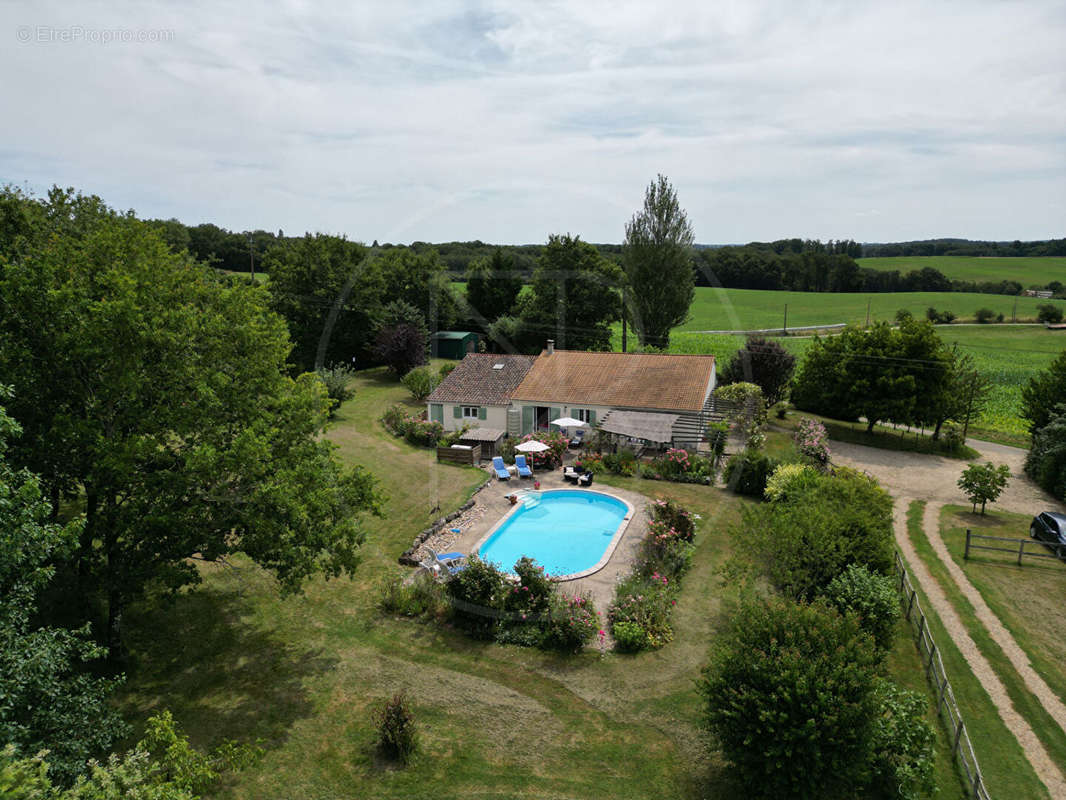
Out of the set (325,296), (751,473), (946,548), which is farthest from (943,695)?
(325,296)

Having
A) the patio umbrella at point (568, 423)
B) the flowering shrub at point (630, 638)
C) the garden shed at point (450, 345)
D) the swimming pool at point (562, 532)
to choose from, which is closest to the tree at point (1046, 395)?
the patio umbrella at point (568, 423)

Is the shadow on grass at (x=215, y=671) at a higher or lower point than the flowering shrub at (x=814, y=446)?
lower

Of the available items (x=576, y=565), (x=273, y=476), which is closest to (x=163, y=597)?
(x=273, y=476)

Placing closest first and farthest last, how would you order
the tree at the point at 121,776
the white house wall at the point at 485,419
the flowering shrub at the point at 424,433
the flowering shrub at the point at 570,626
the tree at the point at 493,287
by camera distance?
the tree at the point at 121,776
the flowering shrub at the point at 570,626
the flowering shrub at the point at 424,433
the white house wall at the point at 485,419
the tree at the point at 493,287

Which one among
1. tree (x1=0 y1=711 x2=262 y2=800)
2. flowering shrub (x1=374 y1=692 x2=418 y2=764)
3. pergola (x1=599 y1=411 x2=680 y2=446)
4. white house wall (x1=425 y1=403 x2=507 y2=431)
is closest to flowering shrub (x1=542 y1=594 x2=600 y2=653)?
flowering shrub (x1=374 y1=692 x2=418 y2=764)

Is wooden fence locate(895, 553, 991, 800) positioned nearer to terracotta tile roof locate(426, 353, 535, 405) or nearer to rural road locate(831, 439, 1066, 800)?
rural road locate(831, 439, 1066, 800)

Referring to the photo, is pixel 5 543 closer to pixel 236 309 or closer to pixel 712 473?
pixel 236 309

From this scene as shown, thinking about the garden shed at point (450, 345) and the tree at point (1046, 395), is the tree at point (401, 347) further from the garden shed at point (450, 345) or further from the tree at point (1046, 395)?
the tree at point (1046, 395)
